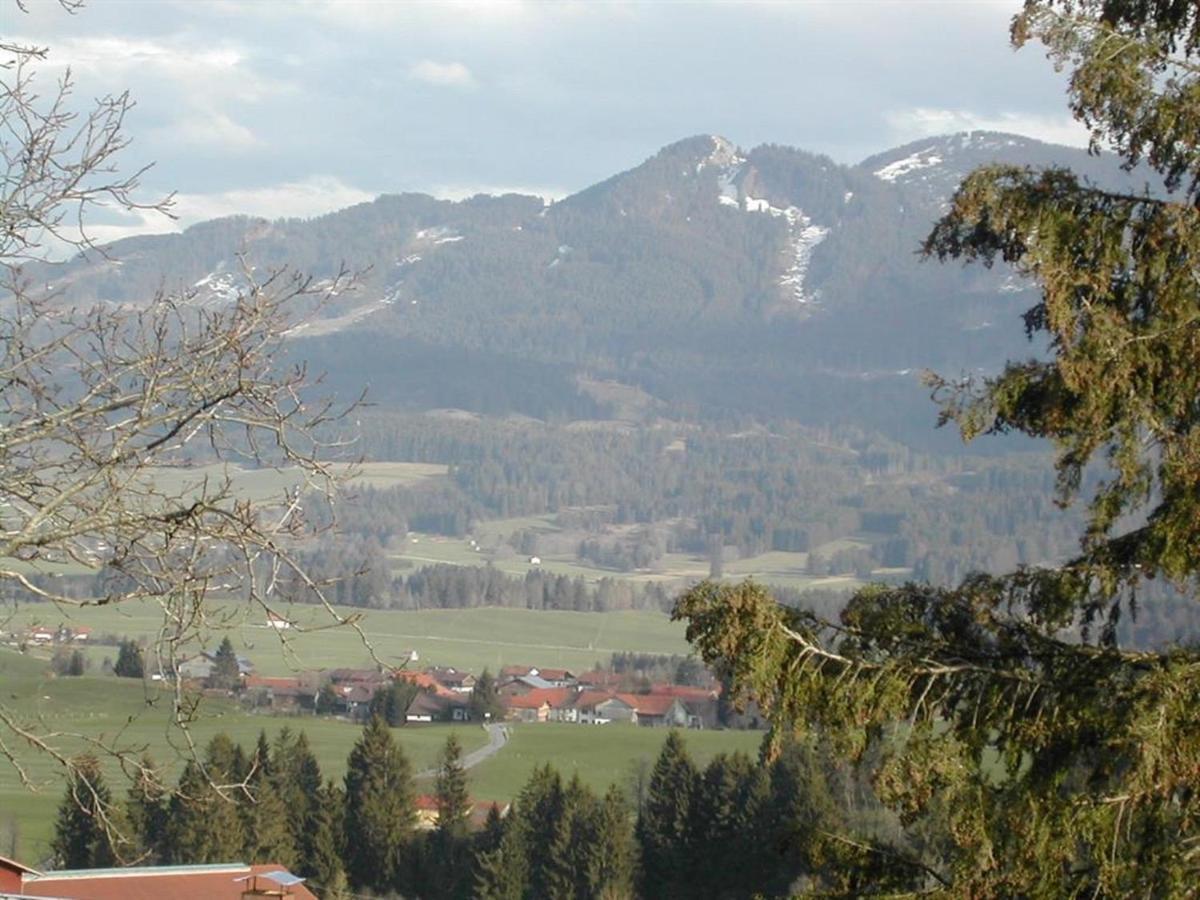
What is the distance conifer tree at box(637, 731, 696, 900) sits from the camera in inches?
1403

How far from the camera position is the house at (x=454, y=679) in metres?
65.8

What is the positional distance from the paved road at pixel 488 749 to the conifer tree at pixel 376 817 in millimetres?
7701

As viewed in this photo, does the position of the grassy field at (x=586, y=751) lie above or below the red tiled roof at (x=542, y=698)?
above

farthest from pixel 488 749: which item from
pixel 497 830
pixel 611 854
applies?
pixel 611 854

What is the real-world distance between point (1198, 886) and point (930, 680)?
1.38m

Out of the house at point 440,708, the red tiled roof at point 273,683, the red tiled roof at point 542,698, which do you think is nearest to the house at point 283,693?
the red tiled roof at point 273,683

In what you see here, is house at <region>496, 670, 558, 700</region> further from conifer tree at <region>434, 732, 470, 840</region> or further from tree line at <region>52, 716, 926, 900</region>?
tree line at <region>52, 716, 926, 900</region>

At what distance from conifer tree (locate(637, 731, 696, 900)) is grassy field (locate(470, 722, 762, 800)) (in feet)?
24.4

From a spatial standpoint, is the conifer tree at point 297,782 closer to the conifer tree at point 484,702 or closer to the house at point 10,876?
the conifer tree at point 484,702

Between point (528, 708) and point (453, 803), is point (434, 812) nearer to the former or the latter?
point (453, 803)

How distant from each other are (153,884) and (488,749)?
115ft

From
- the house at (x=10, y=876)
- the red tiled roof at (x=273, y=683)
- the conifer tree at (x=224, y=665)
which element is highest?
the conifer tree at (x=224, y=665)

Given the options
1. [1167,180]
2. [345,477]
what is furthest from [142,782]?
[1167,180]

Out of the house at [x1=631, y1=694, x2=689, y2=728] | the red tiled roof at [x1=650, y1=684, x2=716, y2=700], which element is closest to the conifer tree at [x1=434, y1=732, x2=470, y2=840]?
the house at [x1=631, y1=694, x2=689, y2=728]
